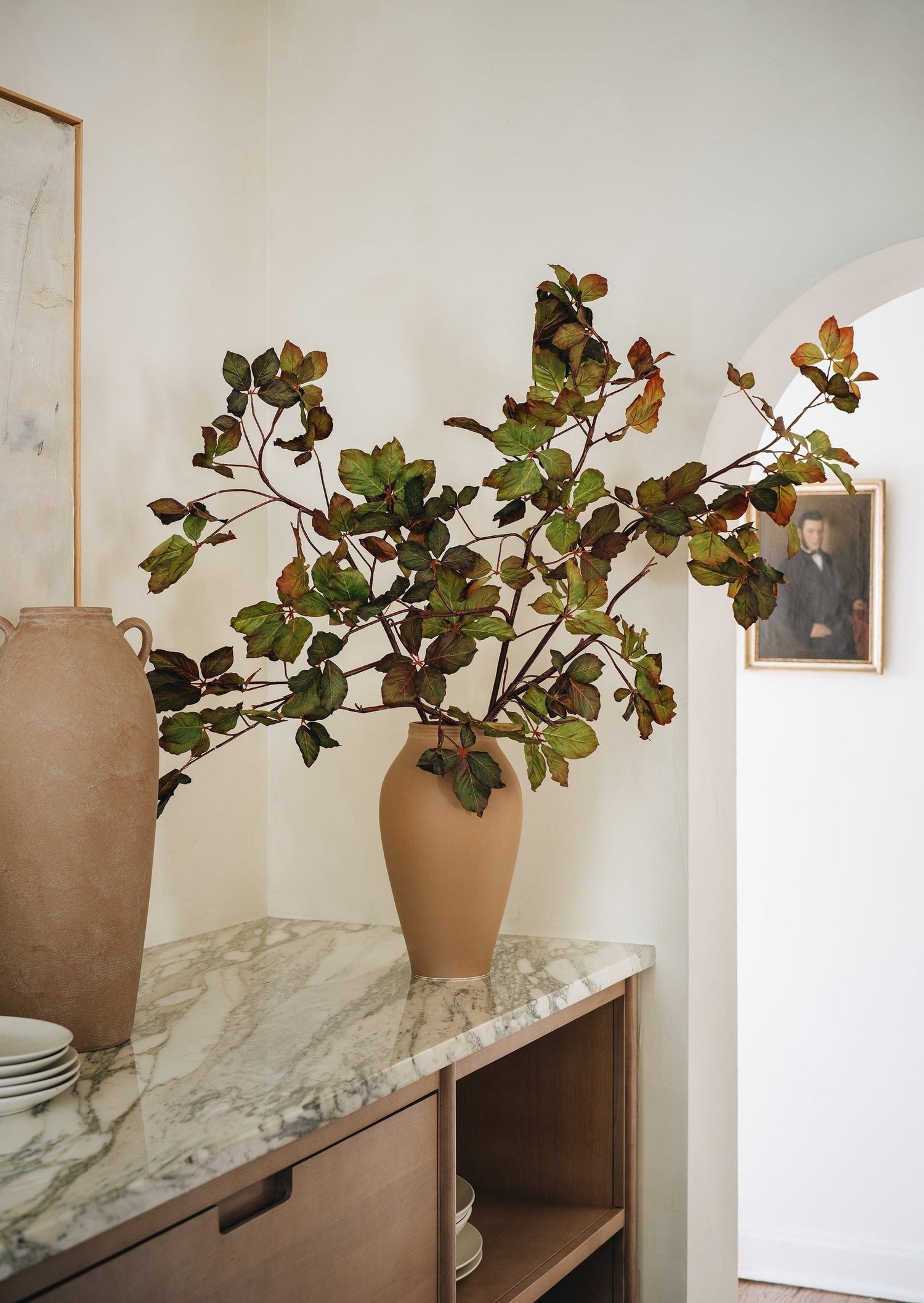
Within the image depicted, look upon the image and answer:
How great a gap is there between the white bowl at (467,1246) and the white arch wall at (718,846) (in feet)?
1.07

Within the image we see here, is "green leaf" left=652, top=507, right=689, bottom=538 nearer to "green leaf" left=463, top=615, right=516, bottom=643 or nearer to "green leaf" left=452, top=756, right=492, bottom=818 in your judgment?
"green leaf" left=463, top=615, right=516, bottom=643

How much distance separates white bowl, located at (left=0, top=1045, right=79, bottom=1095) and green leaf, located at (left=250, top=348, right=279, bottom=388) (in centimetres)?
77

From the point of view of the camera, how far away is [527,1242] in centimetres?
150

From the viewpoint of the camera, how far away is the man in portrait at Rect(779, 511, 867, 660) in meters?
2.90

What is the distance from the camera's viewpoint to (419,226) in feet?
6.01

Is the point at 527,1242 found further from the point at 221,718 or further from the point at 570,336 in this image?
the point at 570,336

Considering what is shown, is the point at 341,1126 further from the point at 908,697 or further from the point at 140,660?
the point at 908,697

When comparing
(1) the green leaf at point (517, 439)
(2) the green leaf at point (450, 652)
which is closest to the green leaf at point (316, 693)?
(2) the green leaf at point (450, 652)

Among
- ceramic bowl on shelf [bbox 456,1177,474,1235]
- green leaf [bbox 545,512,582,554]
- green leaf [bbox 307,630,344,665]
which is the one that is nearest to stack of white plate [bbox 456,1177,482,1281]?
ceramic bowl on shelf [bbox 456,1177,474,1235]

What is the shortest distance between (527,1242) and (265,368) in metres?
1.12

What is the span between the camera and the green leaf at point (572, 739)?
1365mm

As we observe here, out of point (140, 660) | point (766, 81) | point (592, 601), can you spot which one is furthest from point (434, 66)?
point (140, 660)

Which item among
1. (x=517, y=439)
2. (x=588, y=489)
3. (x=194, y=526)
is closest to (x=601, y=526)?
(x=588, y=489)

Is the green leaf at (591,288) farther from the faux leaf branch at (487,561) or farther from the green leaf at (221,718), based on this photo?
the green leaf at (221,718)
